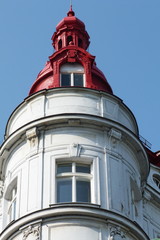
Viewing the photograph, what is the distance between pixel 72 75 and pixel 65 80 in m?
0.42

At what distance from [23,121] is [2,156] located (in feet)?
5.44

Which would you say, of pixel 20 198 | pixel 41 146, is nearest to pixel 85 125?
pixel 41 146

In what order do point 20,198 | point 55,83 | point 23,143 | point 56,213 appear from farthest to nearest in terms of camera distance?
point 55,83 → point 23,143 → point 20,198 → point 56,213

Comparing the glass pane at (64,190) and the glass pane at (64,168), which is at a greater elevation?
the glass pane at (64,168)

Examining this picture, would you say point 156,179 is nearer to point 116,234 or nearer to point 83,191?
point 83,191

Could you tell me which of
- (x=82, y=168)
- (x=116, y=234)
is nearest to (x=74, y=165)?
(x=82, y=168)

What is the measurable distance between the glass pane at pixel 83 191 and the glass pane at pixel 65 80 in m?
5.74

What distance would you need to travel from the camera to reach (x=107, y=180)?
27812 mm

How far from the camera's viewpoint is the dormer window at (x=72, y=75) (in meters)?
32.2

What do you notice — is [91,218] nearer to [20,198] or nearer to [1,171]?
[20,198]

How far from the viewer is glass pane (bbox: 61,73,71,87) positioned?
1265 inches

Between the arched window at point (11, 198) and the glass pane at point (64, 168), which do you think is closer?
the glass pane at point (64, 168)

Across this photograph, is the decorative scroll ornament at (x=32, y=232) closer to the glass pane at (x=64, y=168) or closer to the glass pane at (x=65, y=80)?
the glass pane at (x=64, y=168)

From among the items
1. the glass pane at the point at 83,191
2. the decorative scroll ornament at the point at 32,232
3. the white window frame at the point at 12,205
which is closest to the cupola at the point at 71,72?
the white window frame at the point at 12,205
